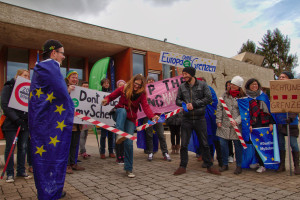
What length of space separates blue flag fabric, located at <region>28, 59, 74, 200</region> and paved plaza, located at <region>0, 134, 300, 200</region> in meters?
0.62

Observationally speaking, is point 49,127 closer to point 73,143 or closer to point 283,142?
point 73,143

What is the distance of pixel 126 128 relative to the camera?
457 cm

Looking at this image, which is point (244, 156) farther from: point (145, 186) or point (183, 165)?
point (145, 186)

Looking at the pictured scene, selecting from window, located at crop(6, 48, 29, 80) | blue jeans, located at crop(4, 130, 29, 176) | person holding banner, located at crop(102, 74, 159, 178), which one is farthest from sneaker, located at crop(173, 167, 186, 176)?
window, located at crop(6, 48, 29, 80)

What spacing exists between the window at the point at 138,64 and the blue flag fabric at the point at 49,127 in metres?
13.8

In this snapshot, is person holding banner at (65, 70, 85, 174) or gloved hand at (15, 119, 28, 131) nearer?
gloved hand at (15, 119, 28, 131)

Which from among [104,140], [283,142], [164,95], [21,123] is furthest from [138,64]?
[21,123]

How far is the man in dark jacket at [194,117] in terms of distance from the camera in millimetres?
4531

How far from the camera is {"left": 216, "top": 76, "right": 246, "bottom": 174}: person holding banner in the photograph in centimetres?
471

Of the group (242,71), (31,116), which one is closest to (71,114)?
(31,116)

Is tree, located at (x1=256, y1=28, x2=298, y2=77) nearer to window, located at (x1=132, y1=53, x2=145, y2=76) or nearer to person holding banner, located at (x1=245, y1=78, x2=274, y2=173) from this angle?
window, located at (x1=132, y1=53, x2=145, y2=76)

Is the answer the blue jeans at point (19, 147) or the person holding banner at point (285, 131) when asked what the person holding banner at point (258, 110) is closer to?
the person holding banner at point (285, 131)

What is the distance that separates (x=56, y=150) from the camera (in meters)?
2.85

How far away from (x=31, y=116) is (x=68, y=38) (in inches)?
465
